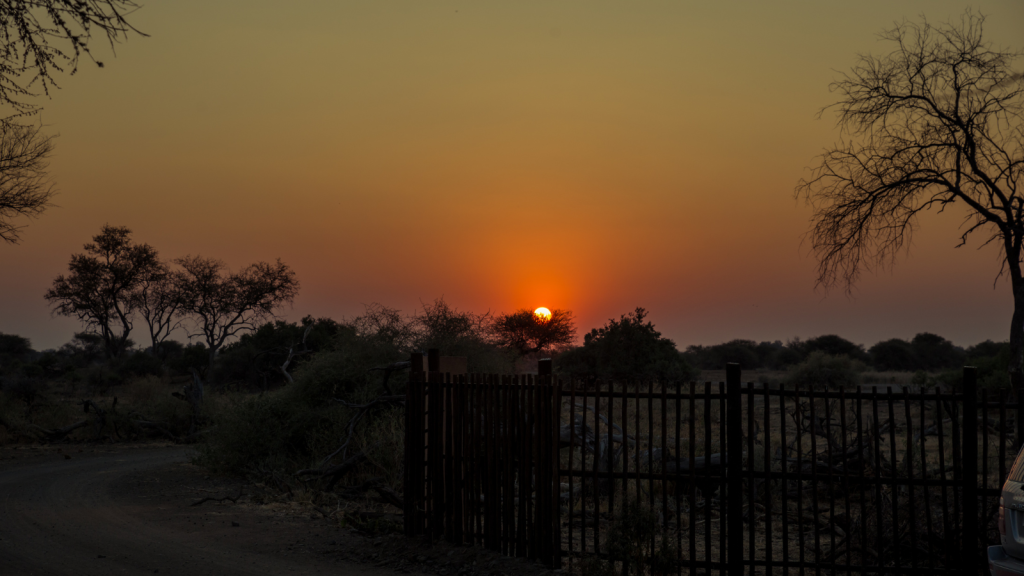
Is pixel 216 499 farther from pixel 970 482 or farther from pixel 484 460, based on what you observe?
pixel 970 482

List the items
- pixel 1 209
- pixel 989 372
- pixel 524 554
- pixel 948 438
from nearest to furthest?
pixel 524 554
pixel 948 438
pixel 1 209
pixel 989 372

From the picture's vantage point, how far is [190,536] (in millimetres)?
10094

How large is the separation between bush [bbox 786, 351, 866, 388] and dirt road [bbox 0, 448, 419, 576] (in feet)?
118

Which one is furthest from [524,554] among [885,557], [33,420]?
[33,420]

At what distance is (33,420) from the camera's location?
79.4 ft

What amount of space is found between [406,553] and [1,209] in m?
21.1

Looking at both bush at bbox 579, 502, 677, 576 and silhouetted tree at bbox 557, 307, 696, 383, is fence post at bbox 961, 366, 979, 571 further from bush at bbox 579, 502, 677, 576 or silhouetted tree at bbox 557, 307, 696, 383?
silhouetted tree at bbox 557, 307, 696, 383

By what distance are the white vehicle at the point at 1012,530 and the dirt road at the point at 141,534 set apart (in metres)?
5.62

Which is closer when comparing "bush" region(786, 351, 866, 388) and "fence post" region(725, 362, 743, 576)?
"fence post" region(725, 362, 743, 576)

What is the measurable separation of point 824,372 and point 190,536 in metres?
39.1

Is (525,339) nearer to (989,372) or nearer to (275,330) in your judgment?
(275,330)

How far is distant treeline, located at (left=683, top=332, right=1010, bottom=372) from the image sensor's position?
64000 millimetres

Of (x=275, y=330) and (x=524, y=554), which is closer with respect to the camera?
(x=524, y=554)

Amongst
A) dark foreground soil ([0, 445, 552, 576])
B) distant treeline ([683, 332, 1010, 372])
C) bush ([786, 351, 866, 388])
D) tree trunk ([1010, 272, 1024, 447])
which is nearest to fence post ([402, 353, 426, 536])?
dark foreground soil ([0, 445, 552, 576])
